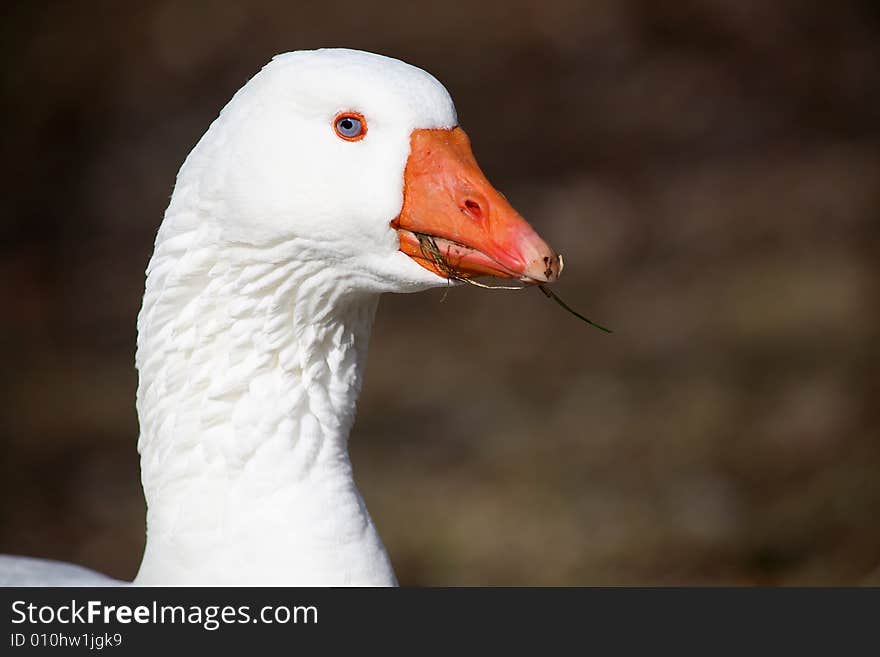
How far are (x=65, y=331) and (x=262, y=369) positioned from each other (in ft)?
21.6

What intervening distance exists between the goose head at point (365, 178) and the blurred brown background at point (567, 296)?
3.34 m

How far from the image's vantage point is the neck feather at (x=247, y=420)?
118 inches

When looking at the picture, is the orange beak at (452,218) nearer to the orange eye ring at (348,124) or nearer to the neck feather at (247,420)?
the orange eye ring at (348,124)

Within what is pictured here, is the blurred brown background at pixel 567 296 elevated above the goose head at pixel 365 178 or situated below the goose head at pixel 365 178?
above

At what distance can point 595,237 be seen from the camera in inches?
417

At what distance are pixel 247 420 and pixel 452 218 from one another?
75 centimetres

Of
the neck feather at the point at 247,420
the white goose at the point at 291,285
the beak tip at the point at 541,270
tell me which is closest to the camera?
the beak tip at the point at 541,270

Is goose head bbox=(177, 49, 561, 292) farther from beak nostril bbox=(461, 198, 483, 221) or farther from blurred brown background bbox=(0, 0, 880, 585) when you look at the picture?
blurred brown background bbox=(0, 0, 880, 585)

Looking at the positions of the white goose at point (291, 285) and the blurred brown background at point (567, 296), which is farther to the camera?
the blurred brown background at point (567, 296)

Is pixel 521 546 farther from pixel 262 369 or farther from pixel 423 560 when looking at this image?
pixel 262 369

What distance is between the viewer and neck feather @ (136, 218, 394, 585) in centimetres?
299

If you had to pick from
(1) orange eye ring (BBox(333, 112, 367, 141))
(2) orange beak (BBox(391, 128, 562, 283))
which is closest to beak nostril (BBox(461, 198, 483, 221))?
(2) orange beak (BBox(391, 128, 562, 283))

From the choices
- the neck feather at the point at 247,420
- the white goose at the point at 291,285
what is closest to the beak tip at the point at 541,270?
the white goose at the point at 291,285

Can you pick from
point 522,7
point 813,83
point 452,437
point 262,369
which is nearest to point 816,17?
point 813,83
